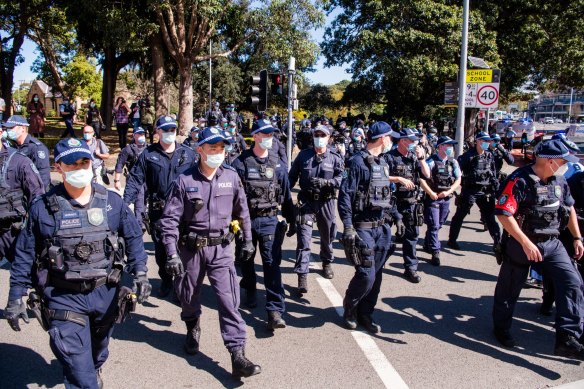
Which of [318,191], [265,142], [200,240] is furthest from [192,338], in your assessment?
[318,191]

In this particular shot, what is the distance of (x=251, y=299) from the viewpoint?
19.1ft

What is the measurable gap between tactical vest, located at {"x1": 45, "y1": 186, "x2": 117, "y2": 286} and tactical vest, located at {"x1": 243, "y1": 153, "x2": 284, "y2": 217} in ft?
7.23

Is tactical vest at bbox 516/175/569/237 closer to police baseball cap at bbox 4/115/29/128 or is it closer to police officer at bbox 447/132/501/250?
police officer at bbox 447/132/501/250

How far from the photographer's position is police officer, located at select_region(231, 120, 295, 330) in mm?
5195

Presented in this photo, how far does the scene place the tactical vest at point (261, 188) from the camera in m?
5.48

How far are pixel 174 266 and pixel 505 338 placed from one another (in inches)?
127

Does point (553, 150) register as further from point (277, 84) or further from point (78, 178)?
point (277, 84)

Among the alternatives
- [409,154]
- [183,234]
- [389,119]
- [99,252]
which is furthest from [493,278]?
[389,119]

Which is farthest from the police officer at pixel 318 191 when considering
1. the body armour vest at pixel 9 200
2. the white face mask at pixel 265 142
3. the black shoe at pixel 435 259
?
the body armour vest at pixel 9 200

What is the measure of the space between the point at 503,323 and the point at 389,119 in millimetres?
27746

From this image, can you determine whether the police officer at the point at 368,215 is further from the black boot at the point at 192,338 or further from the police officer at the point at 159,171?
the police officer at the point at 159,171

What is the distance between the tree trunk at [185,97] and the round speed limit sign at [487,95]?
11657 mm

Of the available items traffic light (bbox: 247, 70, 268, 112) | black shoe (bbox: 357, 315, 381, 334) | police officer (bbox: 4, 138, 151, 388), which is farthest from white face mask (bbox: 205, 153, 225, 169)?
traffic light (bbox: 247, 70, 268, 112)

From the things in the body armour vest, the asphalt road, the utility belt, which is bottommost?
the asphalt road
